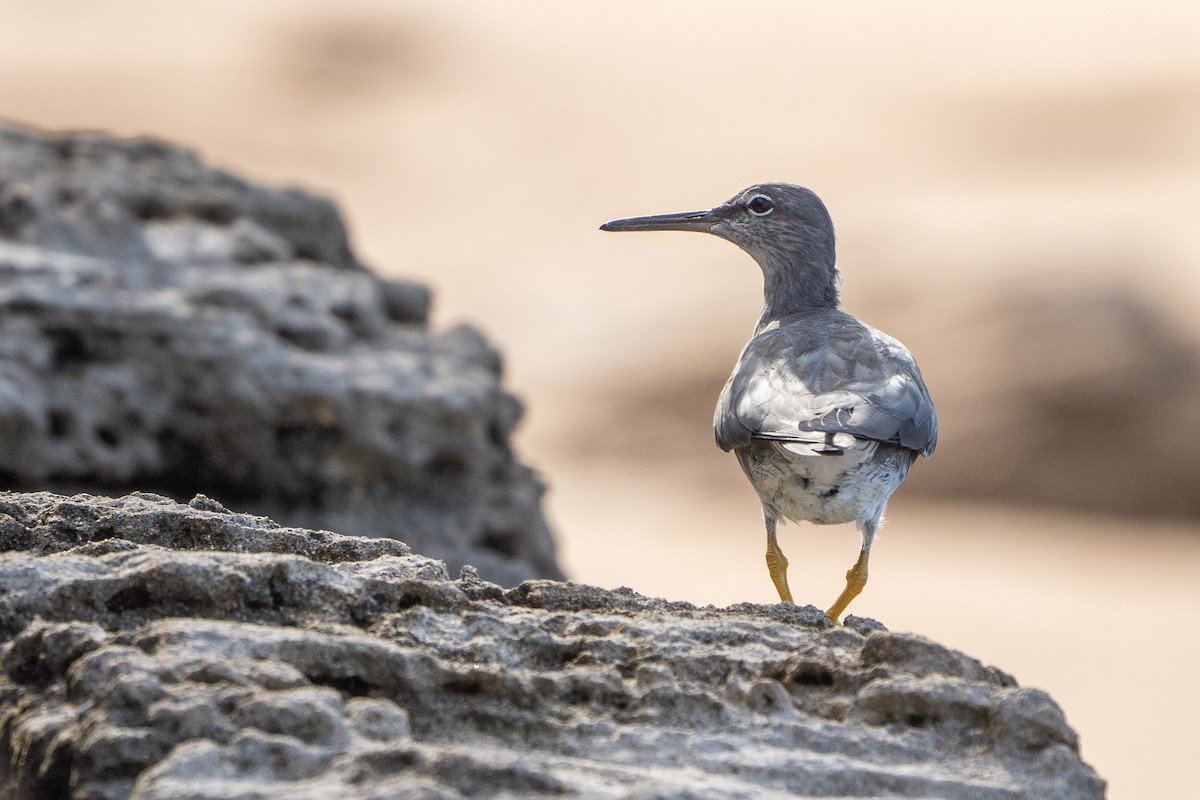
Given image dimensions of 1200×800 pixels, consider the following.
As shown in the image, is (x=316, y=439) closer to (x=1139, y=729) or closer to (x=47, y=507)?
(x=47, y=507)

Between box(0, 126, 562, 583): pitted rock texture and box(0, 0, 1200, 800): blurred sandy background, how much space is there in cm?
519

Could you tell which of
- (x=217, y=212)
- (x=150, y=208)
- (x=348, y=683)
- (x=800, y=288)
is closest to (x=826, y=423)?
(x=800, y=288)

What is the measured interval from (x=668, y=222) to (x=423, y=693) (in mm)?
4609

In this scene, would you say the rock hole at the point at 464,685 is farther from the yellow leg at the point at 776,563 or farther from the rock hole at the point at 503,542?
the rock hole at the point at 503,542

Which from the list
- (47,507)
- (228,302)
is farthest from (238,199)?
(47,507)

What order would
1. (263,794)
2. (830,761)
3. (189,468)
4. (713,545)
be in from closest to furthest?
(263,794) → (830,761) → (189,468) → (713,545)

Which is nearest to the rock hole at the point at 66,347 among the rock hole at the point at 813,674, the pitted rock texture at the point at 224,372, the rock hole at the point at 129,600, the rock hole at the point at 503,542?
the pitted rock texture at the point at 224,372

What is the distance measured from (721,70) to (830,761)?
4176cm

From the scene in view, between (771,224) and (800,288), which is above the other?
(771,224)

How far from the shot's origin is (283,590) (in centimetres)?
349

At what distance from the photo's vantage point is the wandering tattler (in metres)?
5.59

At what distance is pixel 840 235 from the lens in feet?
74.3

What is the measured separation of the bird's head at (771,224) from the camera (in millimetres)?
7430

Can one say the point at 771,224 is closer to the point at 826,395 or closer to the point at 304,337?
the point at 826,395
